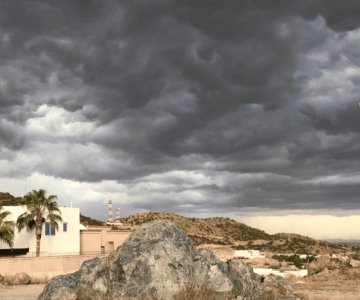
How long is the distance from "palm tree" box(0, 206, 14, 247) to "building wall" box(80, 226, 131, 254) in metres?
12.9

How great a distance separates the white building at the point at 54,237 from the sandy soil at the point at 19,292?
63.5 ft

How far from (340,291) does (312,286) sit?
3.53m

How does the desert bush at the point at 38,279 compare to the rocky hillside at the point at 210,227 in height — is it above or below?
below

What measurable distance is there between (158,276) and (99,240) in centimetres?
5284

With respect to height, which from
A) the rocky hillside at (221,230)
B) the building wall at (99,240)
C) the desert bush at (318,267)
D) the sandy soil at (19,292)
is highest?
the rocky hillside at (221,230)

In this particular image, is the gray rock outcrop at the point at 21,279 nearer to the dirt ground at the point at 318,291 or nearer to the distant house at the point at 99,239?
the dirt ground at the point at 318,291

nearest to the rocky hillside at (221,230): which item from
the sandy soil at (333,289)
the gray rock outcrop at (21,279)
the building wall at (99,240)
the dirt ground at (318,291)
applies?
the building wall at (99,240)

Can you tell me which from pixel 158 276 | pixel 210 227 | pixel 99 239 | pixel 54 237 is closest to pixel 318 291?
pixel 158 276

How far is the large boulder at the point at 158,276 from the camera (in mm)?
17703

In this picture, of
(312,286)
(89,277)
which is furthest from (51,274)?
(89,277)

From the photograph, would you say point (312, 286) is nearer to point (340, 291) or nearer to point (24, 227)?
point (340, 291)

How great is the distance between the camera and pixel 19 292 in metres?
34.0

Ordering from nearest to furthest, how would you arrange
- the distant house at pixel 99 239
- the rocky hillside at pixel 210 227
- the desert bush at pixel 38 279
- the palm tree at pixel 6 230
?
the desert bush at pixel 38 279 → the palm tree at pixel 6 230 → the distant house at pixel 99 239 → the rocky hillside at pixel 210 227

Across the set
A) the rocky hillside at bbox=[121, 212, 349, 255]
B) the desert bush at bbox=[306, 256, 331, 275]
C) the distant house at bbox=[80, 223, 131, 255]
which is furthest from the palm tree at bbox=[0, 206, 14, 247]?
the rocky hillside at bbox=[121, 212, 349, 255]
